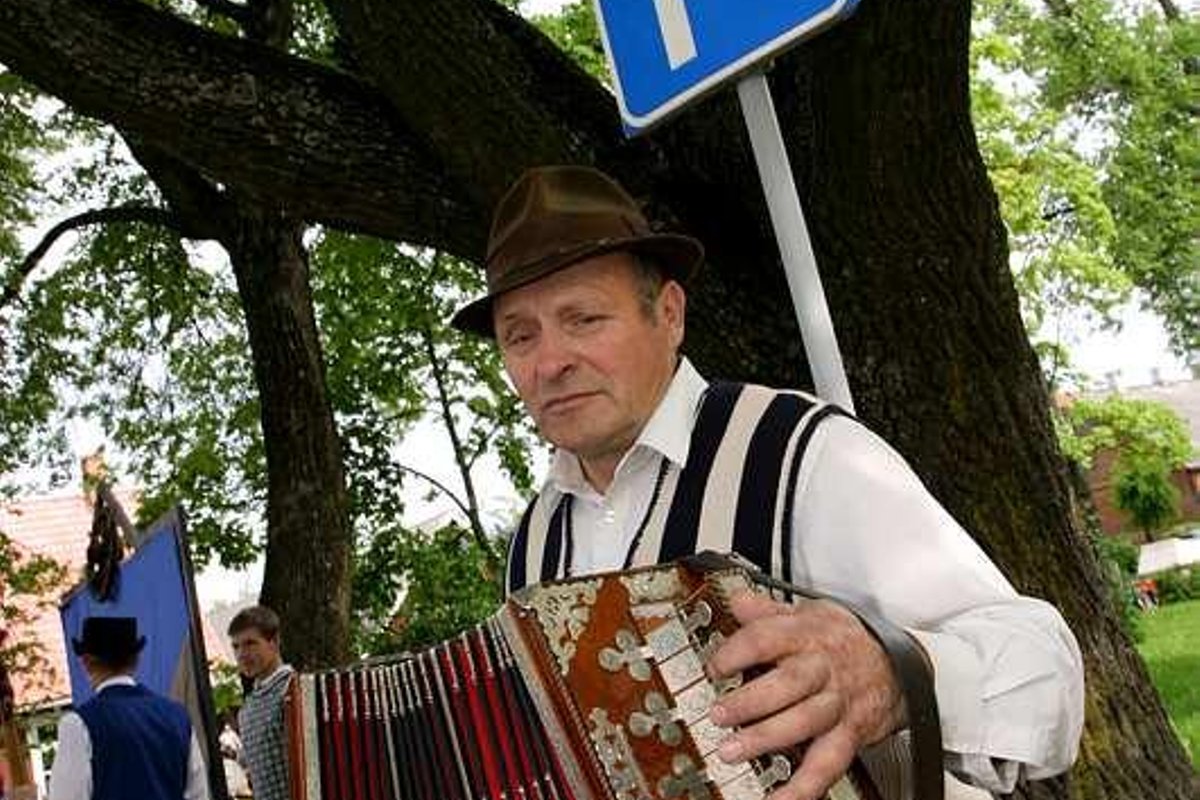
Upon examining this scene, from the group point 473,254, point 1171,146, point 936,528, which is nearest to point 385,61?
point 473,254

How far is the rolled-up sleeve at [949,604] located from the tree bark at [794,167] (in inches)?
89.0

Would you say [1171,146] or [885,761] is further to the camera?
[1171,146]

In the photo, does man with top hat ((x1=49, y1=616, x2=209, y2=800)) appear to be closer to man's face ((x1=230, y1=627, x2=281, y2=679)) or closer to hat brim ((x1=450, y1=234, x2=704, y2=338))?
man's face ((x1=230, y1=627, x2=281, y2=679))

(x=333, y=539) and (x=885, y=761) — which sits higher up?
(x=333, y=539)

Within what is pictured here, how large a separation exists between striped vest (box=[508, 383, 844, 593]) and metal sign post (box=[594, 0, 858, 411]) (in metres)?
0.65

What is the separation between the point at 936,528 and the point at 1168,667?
14.5m

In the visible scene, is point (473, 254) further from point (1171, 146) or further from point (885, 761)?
point (1171, 146)

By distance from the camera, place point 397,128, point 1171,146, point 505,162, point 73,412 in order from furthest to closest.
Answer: point 1171,146 → point 73,412 → point 397,128 → point 505,162

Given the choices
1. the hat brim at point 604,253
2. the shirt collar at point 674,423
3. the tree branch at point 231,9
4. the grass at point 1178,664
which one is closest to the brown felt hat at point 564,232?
the hat brim at point 604,253

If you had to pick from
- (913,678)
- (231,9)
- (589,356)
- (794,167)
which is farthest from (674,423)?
(231,9)

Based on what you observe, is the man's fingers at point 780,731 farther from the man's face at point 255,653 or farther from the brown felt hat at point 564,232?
the man's face at point 255,653

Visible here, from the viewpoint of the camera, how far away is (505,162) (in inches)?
164

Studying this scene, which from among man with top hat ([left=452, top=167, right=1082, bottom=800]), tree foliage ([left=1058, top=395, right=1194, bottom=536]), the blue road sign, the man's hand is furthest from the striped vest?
tree foliage ([left=1058, top=395, right=1194, bottom=536])

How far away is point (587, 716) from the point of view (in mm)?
1511
